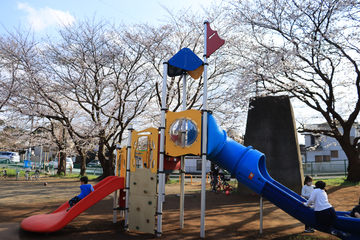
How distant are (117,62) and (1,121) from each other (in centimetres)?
939

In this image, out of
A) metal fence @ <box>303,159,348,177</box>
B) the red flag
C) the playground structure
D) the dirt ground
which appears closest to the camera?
the playground structure

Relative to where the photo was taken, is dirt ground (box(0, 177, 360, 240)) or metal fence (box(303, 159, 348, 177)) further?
metal fence (box(303, 159, 348, 177))

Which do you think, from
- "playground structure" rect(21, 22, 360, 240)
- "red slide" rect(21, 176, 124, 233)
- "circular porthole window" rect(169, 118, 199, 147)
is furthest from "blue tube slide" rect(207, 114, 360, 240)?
"red slide" rect(21, 176, 124, 233)

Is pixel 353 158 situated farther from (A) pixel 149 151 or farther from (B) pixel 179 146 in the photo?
(A) pixel 149 151

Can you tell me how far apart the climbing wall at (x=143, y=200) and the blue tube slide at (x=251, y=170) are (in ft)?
4.79

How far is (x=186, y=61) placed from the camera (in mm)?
6754

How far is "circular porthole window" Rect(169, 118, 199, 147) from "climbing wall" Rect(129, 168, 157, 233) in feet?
3.06

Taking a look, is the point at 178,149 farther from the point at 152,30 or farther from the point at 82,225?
the point at 152,30

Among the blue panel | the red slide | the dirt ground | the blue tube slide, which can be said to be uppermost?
the blue panel

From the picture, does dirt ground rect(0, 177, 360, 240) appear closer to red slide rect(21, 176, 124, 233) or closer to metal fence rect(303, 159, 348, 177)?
red slide rect(21, 176, 124, 233)

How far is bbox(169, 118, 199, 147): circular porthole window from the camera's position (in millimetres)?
6129

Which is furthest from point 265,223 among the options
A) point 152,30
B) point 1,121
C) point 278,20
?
point 1,121

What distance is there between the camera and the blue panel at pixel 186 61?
6723 mm

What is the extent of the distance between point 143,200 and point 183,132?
5.79 feet
